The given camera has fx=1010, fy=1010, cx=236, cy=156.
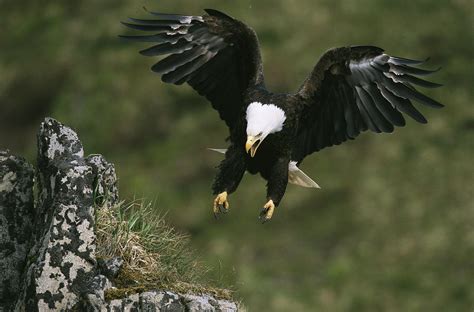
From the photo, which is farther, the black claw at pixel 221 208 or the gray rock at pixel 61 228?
the black claw at pixel 221 208

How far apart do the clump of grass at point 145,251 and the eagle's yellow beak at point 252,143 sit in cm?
143

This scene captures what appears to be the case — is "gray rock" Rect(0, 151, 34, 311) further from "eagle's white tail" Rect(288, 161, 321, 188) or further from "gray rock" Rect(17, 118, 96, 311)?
"eagle's white tail" Rect(288, 161, 321, 188)

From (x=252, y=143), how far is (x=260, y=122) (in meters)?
0.24

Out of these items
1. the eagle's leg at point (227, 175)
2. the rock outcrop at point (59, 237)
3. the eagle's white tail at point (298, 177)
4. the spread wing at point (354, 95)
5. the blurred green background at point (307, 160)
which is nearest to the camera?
the rock outcrop at point (59, 237)

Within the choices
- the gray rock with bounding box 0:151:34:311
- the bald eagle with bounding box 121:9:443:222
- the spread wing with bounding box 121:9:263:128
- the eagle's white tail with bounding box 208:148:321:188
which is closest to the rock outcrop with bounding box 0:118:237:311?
the gray rock with bounding box 0:151:34:311

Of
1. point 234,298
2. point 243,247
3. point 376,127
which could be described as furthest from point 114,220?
point 243,247

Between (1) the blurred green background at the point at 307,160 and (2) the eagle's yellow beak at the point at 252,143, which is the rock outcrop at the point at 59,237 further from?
(1) the blurred green background at the point at 307,160

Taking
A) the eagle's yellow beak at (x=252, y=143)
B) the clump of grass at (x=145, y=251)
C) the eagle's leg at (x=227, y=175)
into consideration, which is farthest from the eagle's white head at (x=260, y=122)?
the clump of grass at (x=145, y=251)

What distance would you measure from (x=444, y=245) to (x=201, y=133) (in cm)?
675

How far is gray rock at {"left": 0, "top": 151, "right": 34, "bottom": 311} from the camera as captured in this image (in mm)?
8930

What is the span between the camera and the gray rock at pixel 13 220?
8930 millimetres

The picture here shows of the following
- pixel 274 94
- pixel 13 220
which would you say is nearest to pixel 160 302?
pixel 13 220

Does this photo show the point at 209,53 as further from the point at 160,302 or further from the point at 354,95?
the point at 160,302

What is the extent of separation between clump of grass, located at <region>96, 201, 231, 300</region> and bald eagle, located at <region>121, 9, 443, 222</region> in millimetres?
1490
